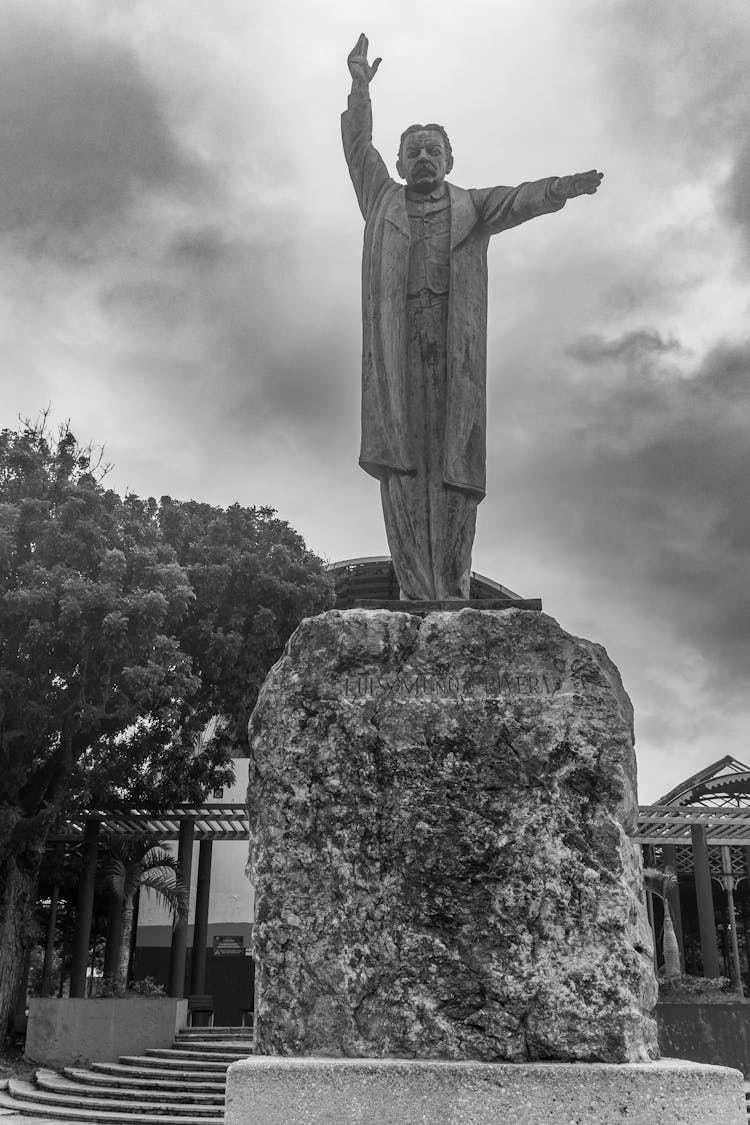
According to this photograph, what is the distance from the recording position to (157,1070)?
13.5 metres

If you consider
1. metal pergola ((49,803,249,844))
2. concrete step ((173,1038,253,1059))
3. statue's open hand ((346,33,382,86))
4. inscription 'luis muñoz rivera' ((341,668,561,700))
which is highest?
statue's open hand ((346,33,382,86))

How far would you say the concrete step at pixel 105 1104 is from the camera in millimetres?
11594

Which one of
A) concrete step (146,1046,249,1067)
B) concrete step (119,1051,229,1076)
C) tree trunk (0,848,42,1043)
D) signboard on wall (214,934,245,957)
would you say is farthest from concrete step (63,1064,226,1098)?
signboard on wall (214,934,245,957)

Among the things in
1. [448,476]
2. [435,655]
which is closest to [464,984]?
[435,655]

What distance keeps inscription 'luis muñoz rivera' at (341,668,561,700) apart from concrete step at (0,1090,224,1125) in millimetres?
8235

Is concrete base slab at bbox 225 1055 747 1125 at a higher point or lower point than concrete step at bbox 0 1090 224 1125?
higher

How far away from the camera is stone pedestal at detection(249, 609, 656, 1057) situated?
3789 mm

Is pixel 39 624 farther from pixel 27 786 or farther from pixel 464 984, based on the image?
pixel 464 984

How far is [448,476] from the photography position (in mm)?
5629

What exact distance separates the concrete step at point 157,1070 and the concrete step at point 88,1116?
132 cm

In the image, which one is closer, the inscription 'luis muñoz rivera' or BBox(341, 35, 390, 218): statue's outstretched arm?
the inscription 'luis muñoz rivera'

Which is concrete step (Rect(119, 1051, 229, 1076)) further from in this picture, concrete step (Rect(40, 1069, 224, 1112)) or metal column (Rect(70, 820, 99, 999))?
metal column (Rect(70, 820, 99, 999))

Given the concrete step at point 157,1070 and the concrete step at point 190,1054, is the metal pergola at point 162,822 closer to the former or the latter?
the concrete step at point 190,1054

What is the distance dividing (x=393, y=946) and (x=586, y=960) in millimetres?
733
